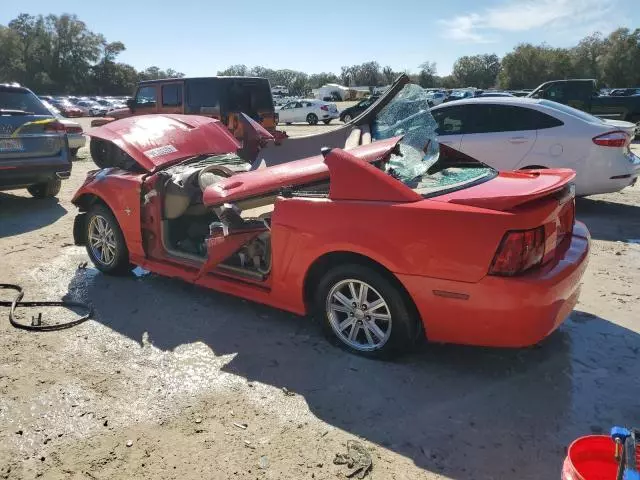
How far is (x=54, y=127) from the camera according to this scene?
784 centimetres

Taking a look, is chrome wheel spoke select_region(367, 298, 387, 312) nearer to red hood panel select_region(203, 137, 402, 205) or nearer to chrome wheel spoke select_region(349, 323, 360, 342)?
chrome wheel spoke select_region(349, 323, 360, 342)

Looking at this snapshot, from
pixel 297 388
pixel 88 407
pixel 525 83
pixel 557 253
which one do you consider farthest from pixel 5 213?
pixel 525 83

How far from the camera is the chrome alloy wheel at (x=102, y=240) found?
4.89 m

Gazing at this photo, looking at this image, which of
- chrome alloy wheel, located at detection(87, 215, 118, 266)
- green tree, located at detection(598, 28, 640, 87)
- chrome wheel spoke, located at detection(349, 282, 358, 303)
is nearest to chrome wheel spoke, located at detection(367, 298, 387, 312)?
chrome wheel spoke, located at detection(349, 282, 358, 303)

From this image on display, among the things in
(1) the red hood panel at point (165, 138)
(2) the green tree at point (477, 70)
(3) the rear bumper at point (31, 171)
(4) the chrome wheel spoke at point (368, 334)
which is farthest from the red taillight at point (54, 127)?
(2) the green tree at point (477, 70)

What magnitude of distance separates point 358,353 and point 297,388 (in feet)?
1.68

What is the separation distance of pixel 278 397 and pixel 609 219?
19.0 feet

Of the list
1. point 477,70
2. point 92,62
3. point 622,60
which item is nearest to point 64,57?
point 92,62

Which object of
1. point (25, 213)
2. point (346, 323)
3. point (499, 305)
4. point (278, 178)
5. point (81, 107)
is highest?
point (81, 107)

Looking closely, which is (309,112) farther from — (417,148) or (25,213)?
(417,148)

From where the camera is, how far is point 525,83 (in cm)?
6962

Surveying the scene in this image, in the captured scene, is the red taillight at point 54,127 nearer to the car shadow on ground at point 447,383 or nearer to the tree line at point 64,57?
the car shadow on ground at point 447,383

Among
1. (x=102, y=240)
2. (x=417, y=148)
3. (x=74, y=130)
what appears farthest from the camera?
(x=74, y=130)

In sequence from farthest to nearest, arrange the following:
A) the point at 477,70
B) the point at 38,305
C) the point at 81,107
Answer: the point at 477,70, the point at 81,107, the point at 38,305
